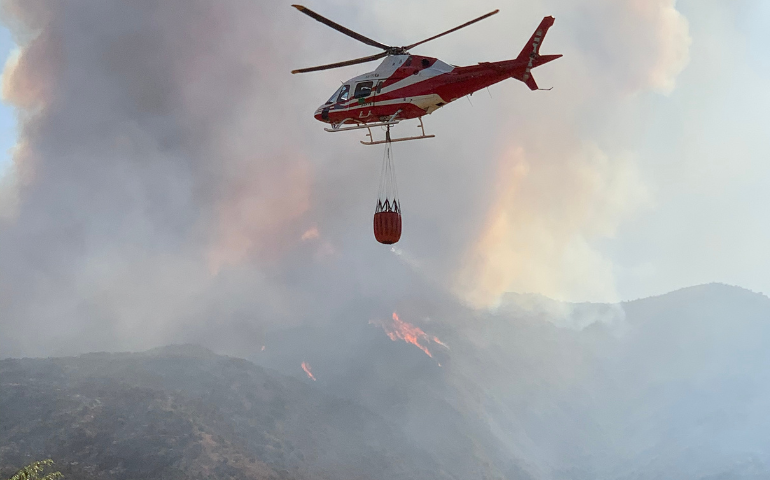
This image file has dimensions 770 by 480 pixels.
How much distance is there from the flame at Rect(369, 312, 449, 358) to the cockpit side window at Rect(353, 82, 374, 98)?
118m

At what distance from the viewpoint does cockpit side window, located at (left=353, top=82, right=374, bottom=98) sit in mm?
30703

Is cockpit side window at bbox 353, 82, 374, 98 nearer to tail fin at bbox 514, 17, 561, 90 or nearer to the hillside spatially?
tail fin at bbox 514, 17, 561, 90

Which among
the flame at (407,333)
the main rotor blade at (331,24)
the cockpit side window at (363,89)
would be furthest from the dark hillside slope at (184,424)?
the main rotor blade at (331,24)

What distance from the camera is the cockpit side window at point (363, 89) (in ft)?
101

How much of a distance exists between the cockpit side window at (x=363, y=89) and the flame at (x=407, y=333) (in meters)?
118

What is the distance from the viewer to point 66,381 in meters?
84.7

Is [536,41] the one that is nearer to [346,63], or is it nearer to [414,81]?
[414,81]

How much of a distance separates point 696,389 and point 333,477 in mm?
132529

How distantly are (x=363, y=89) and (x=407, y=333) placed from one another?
4865 inches

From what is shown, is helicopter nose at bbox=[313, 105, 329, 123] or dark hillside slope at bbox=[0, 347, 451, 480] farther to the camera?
dark hillside slope at bbox=[0, 347, 451, 480]

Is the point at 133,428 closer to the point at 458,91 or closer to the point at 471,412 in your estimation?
the point at 458,91

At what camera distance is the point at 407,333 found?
14875 centimetres

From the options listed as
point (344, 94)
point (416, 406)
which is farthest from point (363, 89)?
point (416, 406)

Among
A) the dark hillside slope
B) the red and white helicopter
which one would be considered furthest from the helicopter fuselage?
the dark hillside slope
